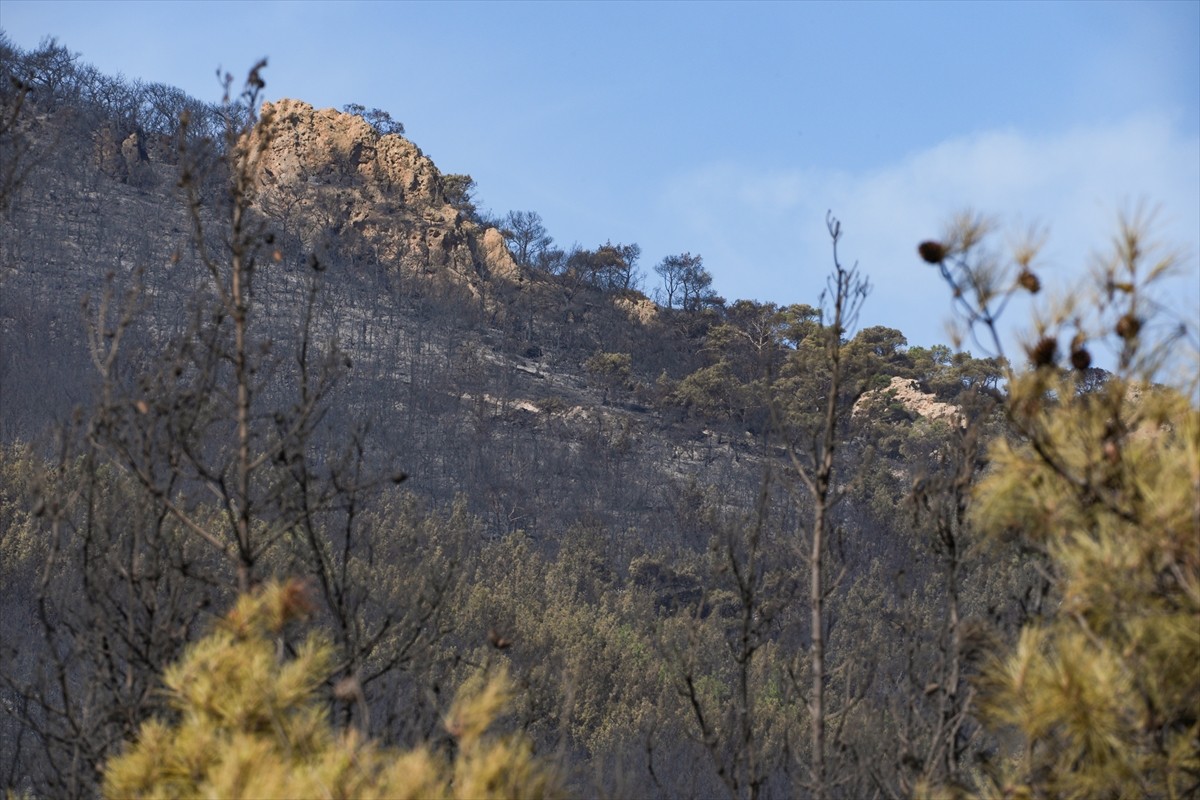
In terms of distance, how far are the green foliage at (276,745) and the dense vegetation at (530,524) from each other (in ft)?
0.04

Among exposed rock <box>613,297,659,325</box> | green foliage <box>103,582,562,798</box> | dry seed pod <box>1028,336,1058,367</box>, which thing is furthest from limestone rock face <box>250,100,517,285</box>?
dry seed pod <box>1028,336,1058,367</box>

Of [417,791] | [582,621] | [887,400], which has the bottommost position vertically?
[582,621]

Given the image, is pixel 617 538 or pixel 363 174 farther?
pixel 363 174

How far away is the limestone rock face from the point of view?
47156 millimetres


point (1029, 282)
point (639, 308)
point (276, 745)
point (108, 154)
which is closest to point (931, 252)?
point (1029, 282)

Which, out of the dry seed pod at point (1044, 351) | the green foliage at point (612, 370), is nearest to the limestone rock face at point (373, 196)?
the green foliage at point (612, 370)

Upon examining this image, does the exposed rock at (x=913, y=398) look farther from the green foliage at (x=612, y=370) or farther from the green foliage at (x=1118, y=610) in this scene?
the green foliage at (x=1118, y=610)

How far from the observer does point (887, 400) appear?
43938 mm

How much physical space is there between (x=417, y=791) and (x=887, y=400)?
42.3 m

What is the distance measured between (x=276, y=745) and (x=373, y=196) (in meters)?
46.4

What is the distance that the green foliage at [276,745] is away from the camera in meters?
2.91

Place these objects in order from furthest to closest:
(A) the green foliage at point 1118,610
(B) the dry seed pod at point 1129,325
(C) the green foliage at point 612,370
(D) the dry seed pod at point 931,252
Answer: (C) the green foliage at point 612,370
(D) the dry seed pod at point 931,252
(B) the dry seed pod at point 1129,325
(A) the green foliage at point 1118,610

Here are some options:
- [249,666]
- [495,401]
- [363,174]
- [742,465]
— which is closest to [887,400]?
[742,465]

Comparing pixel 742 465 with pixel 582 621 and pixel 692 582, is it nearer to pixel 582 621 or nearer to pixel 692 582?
pixel 692 582
